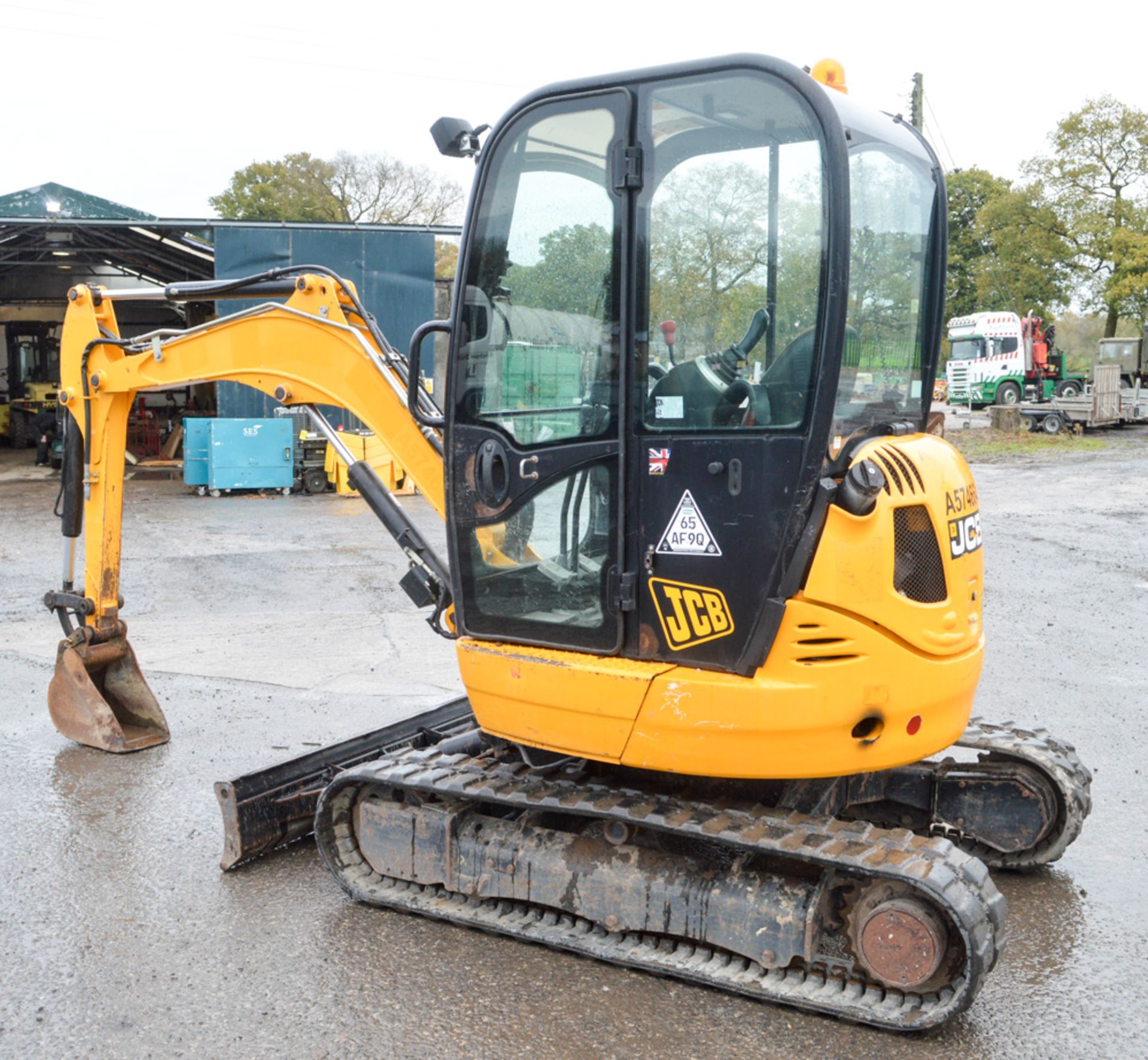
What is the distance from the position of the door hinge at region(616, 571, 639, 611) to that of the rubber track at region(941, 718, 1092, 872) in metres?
1.50

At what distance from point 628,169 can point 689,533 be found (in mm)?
1193

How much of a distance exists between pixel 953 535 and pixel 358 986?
2.48m

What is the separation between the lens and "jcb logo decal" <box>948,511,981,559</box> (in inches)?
151

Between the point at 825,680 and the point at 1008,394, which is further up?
the point at 1008,394

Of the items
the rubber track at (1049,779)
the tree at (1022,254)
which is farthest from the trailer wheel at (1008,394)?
the rubber track at (1049,779)

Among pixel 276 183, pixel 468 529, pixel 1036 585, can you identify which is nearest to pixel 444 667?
pixel 468 529

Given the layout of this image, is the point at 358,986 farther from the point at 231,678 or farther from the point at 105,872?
the point at 231,678

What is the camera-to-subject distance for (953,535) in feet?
12.6

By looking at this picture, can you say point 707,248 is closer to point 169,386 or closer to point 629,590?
point 629,590

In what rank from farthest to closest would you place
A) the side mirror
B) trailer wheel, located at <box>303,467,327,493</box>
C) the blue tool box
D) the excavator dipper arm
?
trailer wheel, located at <box>303,467,327,493</box> < the blue tool box < the excavator dipper arm < the side mirror

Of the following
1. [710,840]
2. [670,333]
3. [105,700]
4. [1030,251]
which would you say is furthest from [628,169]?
[1030,251]

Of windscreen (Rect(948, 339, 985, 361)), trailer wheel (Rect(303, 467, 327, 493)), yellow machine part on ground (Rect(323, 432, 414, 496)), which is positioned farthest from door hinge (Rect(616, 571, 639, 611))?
windscreen (Rect(948, 339, 985, 361))

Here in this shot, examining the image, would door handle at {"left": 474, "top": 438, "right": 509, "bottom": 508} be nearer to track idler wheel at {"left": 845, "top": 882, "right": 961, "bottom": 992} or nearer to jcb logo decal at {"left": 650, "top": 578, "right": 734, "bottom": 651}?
jcb logo decal at {"left": 650, "top": 578, "right": 734, "bottom": 651}

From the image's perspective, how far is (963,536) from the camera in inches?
154
